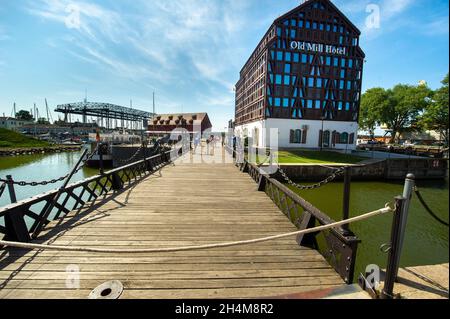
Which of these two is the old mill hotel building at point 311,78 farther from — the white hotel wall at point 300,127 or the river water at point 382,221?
the river water at point 382,221

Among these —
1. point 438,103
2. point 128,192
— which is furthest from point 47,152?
point 438,103

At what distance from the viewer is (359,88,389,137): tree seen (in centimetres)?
5534

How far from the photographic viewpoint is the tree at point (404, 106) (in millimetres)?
49688

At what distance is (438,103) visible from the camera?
39094 millimetres

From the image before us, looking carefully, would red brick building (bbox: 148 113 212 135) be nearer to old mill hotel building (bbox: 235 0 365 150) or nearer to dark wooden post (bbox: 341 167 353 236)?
old mill hotel building (bbox: 235 0 365 150)

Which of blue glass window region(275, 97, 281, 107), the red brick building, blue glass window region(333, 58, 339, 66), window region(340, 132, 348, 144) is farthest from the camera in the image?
the red brick building

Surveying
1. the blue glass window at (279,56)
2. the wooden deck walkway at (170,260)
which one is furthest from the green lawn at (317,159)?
the blue glass window at (279,56)

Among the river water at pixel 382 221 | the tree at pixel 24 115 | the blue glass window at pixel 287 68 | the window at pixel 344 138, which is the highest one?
the blue glass window at pixel 287 68

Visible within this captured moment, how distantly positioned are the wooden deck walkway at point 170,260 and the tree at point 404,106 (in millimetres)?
62783

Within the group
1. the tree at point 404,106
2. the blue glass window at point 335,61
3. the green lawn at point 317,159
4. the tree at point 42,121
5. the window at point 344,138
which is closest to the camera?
the green lawn at point 317,159

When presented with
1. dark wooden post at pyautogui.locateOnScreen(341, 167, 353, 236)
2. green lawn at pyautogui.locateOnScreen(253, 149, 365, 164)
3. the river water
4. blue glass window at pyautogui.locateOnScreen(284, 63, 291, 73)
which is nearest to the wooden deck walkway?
dark wooden post at pyautogui.locateOnScreen(341, 167, 353, 236)

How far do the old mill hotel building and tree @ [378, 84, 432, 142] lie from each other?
24989 mm
